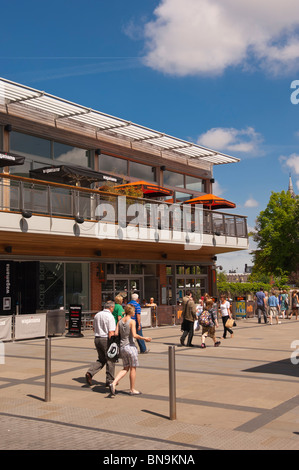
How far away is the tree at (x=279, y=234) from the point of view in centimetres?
5856

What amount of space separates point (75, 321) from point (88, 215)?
13.2ft

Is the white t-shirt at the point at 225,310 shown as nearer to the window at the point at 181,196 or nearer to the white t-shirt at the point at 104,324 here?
the white t-shirt at the point at 104,324

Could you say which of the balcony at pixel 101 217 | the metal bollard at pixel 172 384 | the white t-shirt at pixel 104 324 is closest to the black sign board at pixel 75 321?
the balcony at pixel 101 217

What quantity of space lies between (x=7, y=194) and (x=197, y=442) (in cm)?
1292

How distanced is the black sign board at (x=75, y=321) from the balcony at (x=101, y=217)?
275cm

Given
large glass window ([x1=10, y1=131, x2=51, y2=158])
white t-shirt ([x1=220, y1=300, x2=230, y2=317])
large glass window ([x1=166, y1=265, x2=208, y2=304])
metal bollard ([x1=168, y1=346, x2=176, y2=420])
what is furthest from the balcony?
metal bollard ([x1=168, y1=346, x2=176, y2=420])

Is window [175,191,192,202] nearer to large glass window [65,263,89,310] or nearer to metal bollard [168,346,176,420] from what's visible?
large glass window [65,263,89,310]

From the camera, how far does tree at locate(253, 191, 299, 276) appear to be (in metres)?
58.6

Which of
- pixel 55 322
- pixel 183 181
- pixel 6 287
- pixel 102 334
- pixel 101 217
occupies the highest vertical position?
pixel 183 181

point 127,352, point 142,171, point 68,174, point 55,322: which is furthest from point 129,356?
point 142,171

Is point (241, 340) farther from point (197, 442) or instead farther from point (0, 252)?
point (197, 442)

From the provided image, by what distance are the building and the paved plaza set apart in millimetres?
6340

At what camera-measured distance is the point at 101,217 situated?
20906 mm

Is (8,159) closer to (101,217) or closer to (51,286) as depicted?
(101,217)
